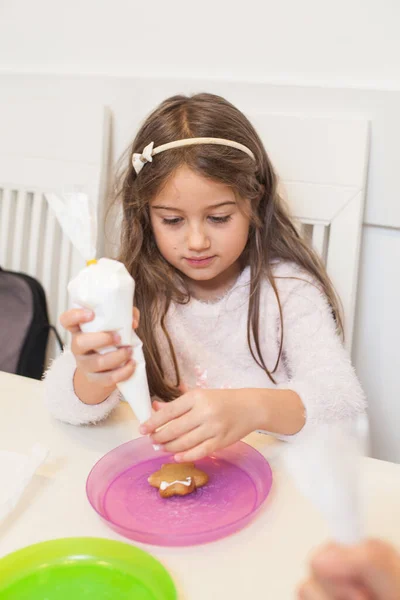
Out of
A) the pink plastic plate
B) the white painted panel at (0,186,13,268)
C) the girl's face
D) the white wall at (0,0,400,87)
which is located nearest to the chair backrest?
the white wall at (0,0,400,87)

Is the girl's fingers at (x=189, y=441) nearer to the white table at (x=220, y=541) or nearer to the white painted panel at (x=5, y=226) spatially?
the white table at (x=220, y=541)

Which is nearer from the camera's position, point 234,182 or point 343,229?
point 234,182

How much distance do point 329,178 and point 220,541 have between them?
721mm

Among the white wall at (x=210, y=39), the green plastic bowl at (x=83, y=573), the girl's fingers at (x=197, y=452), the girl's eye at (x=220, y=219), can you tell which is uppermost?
the white wall at (x=210, y=39)

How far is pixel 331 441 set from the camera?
354mm

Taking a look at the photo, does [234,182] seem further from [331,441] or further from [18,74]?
[18,74]

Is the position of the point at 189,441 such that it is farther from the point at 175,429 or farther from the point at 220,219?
the point at 220,219

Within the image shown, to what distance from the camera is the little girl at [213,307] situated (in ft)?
2.24

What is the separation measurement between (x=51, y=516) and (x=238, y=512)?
0.19 metres

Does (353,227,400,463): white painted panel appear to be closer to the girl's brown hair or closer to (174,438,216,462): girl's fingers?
the girl's brown hair

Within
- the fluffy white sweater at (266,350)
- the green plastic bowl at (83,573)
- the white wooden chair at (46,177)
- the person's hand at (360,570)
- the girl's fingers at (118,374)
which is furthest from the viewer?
the white wooden chair at (46,177)

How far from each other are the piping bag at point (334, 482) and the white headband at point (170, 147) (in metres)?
0.64

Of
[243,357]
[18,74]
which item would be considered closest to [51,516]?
[243,357]

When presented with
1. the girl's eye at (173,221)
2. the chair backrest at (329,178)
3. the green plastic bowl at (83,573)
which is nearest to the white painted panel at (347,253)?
the chair backrest at (329,178)
